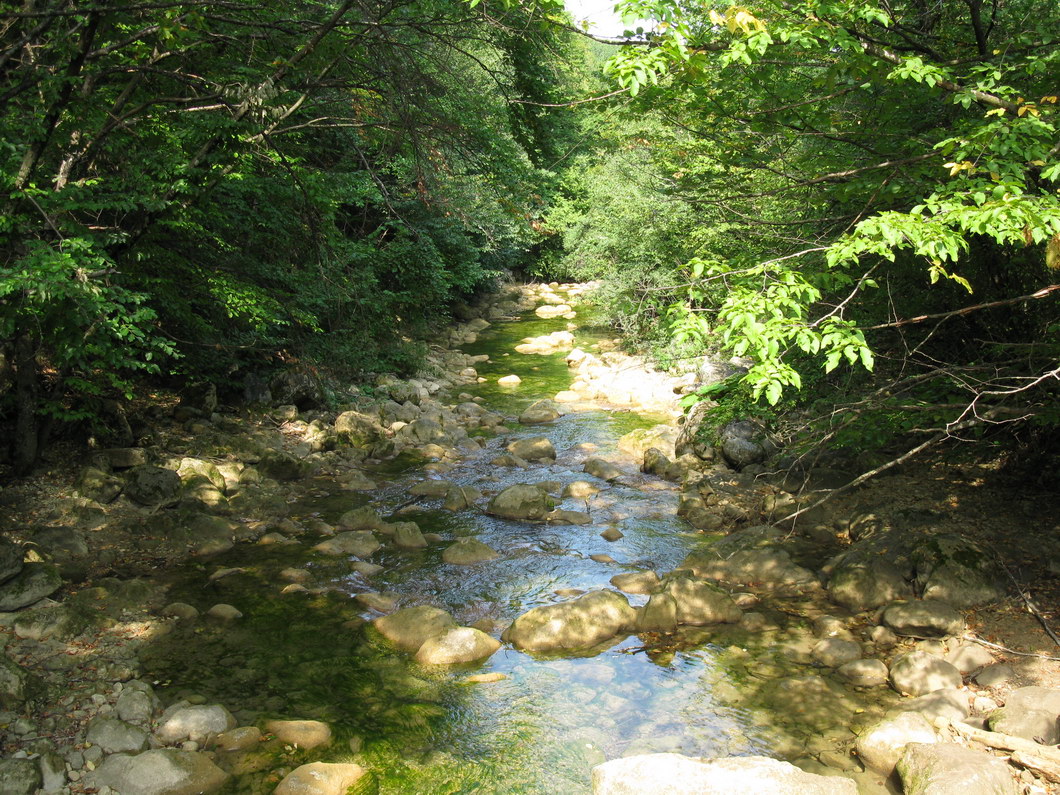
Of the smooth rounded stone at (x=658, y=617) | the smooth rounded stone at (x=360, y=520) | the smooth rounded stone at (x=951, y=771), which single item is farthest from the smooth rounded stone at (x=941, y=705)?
the smooth rounded stone at (x=360, y=520)

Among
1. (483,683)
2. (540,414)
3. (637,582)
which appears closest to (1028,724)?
(637,582)

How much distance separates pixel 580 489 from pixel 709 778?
623 cm

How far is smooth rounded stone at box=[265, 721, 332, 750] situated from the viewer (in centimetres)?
474

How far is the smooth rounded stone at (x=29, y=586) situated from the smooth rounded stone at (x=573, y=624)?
3651 millimetres

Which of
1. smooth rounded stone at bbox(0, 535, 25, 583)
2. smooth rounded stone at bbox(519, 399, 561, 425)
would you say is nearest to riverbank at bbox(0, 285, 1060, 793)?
smooth rounded stone at bbox(0, 535, 25, 583)

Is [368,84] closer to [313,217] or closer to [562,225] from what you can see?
[313,217]

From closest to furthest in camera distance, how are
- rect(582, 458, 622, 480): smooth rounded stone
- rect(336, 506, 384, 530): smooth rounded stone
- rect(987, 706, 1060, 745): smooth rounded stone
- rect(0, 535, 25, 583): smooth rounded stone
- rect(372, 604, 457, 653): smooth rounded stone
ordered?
1. rect(987, 706, 1060, 745): smooth rounded stone
2. rect(0, 535, 25, 583): smooth rounded stone
3. rect(372, 604, 457, 653): smooth rounded stone
4. rect(336, 506, 384, 530): smooth rounded stone
5. rect(582, 458, 622, 480): smooth rounded stone

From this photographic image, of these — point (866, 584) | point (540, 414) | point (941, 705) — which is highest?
point (540, 414)

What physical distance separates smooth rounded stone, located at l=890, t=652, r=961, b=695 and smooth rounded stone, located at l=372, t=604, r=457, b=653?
343 centimetres

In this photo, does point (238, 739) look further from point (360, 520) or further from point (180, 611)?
point (360, 520)

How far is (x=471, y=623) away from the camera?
6547 mm

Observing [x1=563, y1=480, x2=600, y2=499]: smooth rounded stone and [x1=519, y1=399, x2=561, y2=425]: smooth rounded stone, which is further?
[x1=519, y1=399, x2=561, y2=425]: smooth rounded stone

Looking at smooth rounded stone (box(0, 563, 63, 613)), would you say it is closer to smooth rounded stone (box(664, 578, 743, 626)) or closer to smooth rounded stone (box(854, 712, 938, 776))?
smooth rounded stone (box(664, 578, 743, 626))

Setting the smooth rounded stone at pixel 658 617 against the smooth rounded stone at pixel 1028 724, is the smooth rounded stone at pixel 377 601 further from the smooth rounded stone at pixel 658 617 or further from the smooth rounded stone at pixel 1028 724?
the smooth rounded stone at pixel 1028 724
